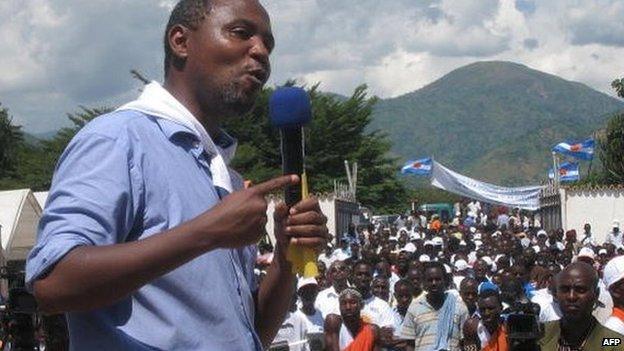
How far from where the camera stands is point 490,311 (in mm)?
8617

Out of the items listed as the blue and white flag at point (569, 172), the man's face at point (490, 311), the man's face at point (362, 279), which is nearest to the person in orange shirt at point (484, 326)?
the man's face at point (490, 311)

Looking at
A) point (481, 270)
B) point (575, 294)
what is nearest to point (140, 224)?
point (575, 294)

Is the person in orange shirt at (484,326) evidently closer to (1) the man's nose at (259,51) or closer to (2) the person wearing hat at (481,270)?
(2) the person wearing hat at (481,270)

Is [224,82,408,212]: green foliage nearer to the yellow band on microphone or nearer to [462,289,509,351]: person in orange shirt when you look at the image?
[462,289,509,351]: person in orange shirt

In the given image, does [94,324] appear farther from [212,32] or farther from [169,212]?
[212,32]

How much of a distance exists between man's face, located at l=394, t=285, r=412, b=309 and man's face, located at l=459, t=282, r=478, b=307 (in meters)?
0.50

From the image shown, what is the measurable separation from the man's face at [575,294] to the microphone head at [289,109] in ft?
11.6

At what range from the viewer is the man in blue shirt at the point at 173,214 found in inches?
79.7

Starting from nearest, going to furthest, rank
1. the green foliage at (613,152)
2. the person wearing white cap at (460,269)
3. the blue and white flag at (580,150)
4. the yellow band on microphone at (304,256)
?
the yellow band on microphone at (304,256) → the person wearing white cap at (460,269) → the blue and white flag at (580,150) → the green foliage at (613,152)

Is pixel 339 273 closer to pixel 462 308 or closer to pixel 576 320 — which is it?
pixel 462 308

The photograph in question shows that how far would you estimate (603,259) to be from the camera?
685 inches

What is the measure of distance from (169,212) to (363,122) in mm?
44385

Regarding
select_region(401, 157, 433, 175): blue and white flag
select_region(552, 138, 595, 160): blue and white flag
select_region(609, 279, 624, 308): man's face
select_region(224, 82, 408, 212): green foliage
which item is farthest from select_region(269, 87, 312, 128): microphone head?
select_region(224, 82, 408, 212): green foliage

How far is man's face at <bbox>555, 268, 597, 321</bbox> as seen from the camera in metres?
5.80
